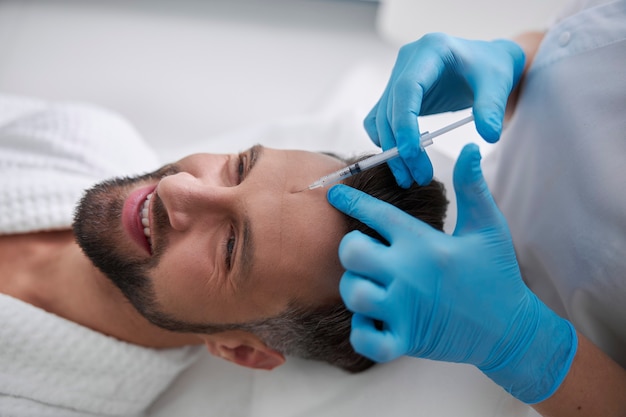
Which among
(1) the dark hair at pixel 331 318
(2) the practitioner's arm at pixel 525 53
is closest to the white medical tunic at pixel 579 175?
(2) the practitioner's arm at pixel 525 53

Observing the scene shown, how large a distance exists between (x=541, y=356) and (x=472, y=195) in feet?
1.01

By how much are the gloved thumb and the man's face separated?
0.73 feet

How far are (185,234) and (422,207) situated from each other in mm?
487

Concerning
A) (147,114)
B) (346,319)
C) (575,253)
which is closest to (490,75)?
(575,253)

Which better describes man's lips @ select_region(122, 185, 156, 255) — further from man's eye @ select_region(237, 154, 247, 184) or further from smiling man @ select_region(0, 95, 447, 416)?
man's eye @ select_region(237, 154, 247, 184)

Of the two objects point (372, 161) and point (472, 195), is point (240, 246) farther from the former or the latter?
point (472, 195)

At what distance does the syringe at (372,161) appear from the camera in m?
0.88

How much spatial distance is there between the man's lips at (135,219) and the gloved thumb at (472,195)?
0.65 metres

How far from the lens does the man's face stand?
3.04 feet

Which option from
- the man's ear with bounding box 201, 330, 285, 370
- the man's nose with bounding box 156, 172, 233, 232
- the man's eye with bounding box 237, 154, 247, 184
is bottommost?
the man's ear with bounding box 201, 330, 285, 370

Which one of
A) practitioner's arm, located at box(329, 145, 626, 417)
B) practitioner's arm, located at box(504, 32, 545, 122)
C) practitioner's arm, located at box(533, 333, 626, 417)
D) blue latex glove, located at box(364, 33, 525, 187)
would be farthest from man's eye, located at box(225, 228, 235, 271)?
practitioner's arm, located at box(504, 32, 545, 122)

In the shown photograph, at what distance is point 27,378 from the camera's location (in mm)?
1138

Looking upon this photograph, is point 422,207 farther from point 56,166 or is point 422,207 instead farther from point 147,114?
point 147,114

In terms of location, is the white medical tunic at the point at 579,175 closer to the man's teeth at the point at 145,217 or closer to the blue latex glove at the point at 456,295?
the blue latex glove at the point at 456,295
